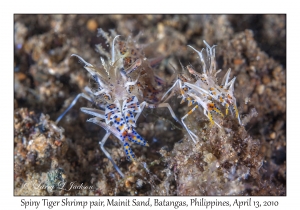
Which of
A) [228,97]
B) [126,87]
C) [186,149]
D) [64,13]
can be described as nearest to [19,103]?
[64,13]

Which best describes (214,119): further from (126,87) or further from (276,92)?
(276,92)

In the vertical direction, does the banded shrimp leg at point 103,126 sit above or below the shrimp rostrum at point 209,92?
below

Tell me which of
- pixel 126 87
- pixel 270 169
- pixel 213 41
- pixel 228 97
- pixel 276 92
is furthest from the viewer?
pixel 213 41

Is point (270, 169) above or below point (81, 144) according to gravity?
below

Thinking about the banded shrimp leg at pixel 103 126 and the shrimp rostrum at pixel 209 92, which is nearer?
the shrimp rostrum at pixel 209 92

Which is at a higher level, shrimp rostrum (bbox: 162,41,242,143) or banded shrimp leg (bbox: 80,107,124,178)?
shrimp rostrum (bbox: 162,41,242,143)

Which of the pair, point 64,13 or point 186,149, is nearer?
point 186,149

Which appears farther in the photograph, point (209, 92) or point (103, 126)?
point (103, 126)

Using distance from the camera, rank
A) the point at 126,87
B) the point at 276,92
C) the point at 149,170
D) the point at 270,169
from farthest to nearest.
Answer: the point at 276,92
the point at 270,169
the point at 149,170
the point at 126,87

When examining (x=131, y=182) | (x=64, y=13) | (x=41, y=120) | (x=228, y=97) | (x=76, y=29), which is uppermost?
(x=64, y=13)

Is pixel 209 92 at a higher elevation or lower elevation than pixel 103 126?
higher

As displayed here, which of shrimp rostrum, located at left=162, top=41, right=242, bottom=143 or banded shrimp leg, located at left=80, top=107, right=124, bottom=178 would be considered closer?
shrimp rostrum, located at left=162, top=41, right=242, bottom=143
